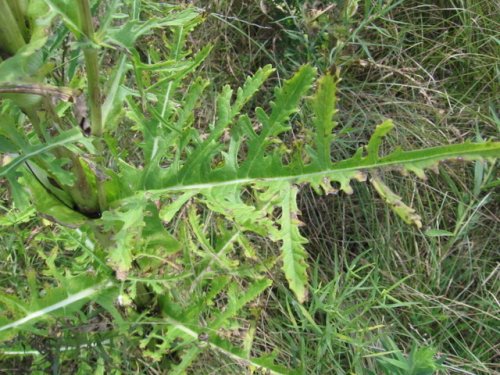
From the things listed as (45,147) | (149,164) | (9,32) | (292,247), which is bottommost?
(292,247)

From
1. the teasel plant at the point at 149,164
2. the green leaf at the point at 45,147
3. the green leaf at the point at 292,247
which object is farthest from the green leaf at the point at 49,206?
the green leaf at the point at 292,247

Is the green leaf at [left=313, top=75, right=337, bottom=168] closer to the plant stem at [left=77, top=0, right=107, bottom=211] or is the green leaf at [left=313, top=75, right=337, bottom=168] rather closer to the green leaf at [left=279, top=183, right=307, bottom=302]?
the green leaf at [left=279, top=183, right=307, bottom=302]

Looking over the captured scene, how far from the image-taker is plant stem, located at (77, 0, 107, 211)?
939mm

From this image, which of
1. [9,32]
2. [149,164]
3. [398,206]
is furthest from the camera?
[149,164]

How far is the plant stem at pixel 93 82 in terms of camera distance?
939 mm

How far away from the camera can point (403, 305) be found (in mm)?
1818

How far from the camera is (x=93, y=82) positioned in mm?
1064

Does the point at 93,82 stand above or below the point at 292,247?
above

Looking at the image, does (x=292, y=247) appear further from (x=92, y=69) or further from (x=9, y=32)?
(x=9, y=32)

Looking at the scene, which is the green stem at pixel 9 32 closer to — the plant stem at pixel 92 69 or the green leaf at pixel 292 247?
the plant stem at pixel 92 69

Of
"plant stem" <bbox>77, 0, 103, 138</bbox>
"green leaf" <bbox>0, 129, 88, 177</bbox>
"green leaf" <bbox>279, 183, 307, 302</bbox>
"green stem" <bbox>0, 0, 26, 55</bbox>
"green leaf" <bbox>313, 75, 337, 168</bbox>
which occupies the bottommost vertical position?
"green leaf" <bbox>279, 183, 307, 302</bbox>

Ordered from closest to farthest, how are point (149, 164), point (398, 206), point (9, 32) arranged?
point (9, 32), point (398, 206), point (149, 164)

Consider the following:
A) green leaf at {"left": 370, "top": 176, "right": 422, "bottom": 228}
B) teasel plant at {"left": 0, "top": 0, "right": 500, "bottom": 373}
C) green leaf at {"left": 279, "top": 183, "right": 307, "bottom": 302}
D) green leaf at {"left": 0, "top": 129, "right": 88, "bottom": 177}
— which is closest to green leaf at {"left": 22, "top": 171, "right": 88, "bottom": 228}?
teasel plant at {"left": 0, "top": 0, "right": 500, "bottom": 373}

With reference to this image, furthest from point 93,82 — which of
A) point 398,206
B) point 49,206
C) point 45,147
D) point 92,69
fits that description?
point 398,206
